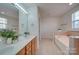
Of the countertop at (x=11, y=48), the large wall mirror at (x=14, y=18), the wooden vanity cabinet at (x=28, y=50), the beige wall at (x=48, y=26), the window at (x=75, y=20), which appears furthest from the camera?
the beige wall at (x=48, y=26)

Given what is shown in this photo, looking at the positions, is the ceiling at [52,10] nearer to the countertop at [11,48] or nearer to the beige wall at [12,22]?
the beige wall at [12,22]

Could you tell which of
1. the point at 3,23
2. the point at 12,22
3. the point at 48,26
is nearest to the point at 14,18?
the point at 12,22

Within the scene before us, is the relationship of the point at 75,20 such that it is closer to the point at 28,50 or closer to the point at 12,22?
the point at 28,50

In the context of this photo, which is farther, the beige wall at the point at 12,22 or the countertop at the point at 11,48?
the beige wall at the point at 12,22

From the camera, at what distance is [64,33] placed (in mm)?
2254

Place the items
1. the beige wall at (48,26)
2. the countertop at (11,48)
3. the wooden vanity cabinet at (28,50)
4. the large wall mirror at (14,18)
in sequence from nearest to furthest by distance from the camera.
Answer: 1. the countertop at (11,48)
2. the wooden vanity cabinet at (28,50)
3. the large wall mirror at (14,18)
4. the beige wall at (48,26)

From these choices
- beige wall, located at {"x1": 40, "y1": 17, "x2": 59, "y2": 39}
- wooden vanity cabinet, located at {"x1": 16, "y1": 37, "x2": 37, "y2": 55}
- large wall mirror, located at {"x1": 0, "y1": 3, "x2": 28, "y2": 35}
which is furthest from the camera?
beige wall, located at {"x1": 40, "y1": 17, "x2": 59, "y2": 39}

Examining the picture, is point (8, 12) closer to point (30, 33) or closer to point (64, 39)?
point (30, 33)

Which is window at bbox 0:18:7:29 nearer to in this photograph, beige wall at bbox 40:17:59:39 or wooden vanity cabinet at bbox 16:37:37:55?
wooden vanity cabinet at bbox 16:37:37:55

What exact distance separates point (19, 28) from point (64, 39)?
97cm

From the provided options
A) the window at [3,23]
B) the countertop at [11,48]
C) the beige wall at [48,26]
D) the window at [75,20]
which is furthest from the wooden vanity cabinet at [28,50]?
the window at [75,20]

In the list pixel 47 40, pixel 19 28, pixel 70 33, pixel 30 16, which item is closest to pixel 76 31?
pixel 70 33

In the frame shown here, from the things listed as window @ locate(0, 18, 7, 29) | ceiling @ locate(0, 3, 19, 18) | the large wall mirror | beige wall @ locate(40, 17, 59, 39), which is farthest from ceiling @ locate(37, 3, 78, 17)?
window @ locate(0, 18, 7, 29)

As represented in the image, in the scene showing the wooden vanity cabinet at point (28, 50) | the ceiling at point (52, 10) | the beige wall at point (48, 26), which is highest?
the ceiling at point (52, 10)
